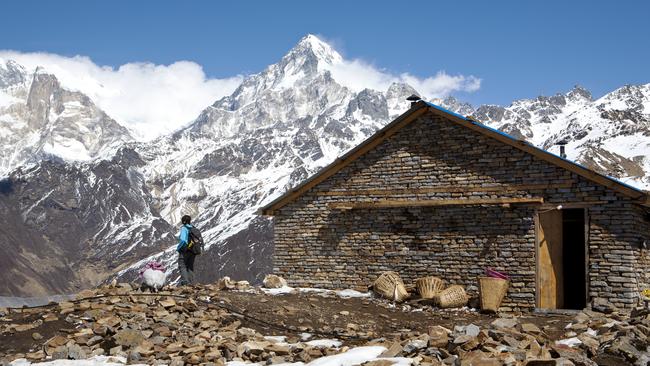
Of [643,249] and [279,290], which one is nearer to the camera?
[643,249]

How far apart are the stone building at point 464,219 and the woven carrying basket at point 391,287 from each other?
1.75 ft

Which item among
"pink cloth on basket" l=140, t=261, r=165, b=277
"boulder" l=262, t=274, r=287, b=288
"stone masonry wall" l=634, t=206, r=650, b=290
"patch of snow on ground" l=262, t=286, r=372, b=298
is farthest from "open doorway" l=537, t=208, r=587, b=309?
"pink cloth on basket" l=140, t=261, r=165, b=277

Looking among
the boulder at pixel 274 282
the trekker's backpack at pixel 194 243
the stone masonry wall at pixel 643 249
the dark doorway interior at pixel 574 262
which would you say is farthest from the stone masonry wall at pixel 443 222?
the trekker's backpack at pixel 194 243

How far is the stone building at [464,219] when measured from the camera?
66.1 ft

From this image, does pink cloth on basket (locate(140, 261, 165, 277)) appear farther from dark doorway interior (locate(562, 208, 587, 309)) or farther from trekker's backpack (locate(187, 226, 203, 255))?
dark doorway interior (locate(562, 208, 587, 309))

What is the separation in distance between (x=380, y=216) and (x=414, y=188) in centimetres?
145

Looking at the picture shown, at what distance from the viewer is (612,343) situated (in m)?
13.3

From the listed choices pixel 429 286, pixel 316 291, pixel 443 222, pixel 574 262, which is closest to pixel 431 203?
pixel 443 222

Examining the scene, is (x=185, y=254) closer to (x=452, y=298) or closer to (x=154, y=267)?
(x=154, y=267)

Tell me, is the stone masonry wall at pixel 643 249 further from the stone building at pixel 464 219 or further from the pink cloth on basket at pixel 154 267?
the pink cloth on basket at pixel 154 267

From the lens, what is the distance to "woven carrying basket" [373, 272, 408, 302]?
72.0 feet

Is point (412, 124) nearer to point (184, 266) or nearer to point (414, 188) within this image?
point (414, 188)

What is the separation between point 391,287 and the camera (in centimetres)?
2233

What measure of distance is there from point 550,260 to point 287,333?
8.33 meters
